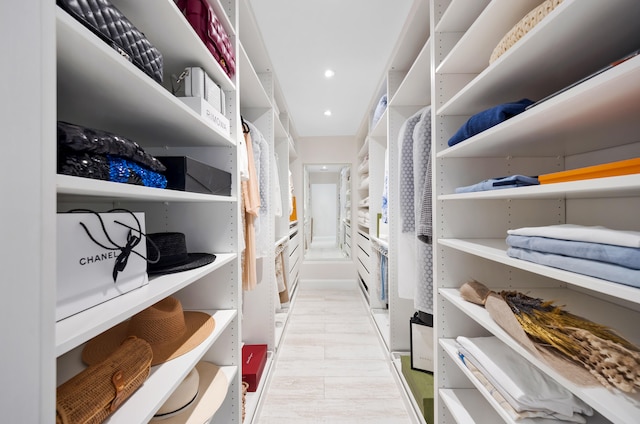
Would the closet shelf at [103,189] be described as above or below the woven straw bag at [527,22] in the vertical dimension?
below

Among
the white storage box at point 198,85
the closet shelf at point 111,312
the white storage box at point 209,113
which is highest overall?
the white storage box at point 198,85

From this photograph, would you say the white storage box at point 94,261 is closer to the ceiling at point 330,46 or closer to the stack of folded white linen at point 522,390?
the stack of folded white linen at point 522,390

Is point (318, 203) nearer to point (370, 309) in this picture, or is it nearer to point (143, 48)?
point (370, 309)

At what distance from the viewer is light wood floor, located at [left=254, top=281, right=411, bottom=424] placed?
159 cm

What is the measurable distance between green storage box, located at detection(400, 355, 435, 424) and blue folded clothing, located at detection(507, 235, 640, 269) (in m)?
1.11

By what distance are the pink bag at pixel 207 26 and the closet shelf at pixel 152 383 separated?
3.71 feet

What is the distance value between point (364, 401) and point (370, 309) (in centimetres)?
123

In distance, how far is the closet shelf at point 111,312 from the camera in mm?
451

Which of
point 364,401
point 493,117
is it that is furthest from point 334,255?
point 493,117

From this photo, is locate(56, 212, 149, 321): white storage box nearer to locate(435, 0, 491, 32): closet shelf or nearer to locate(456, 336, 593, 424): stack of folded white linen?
locate(456, 336, 593, 424): stack of folded white linen

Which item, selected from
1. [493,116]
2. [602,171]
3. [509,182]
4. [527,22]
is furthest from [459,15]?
[602,171]

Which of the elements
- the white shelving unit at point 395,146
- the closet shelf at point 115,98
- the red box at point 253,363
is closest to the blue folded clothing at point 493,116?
the white shelving unit at point 395,146

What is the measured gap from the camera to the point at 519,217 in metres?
1.16

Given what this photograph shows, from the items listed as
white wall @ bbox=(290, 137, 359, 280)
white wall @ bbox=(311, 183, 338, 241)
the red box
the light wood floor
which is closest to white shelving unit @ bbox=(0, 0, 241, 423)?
the red box
